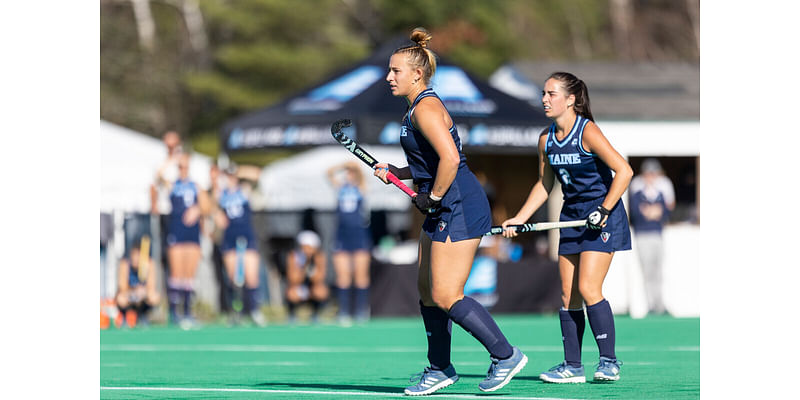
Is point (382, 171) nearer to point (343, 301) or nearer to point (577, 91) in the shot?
point (577, 91)

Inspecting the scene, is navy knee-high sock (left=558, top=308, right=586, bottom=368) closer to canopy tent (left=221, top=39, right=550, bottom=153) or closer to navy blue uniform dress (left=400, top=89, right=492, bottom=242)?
navy blue uniform dress (left=400, top=89, right=492, bottom=242)

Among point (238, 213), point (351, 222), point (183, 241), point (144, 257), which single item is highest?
point (238, 213)

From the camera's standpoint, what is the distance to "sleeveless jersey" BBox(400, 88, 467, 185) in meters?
7.91

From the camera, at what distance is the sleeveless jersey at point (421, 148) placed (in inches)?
311

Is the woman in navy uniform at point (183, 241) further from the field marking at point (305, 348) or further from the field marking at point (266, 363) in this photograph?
the field marking at point (266, 363)

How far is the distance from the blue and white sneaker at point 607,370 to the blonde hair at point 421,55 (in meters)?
2.21

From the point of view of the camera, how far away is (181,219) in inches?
669

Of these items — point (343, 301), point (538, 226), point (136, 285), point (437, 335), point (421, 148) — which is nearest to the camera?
point (421, 148)

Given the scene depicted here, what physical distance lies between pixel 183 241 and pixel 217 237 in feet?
5.47

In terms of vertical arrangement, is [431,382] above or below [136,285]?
below

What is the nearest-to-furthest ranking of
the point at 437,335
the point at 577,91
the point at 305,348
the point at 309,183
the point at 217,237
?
the point at 437,335 → the point at 577,91 → the point at 305,348 → the point at 217,237 → the point at 309,183

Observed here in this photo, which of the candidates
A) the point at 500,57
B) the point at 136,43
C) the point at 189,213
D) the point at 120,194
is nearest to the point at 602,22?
the point at 500,57

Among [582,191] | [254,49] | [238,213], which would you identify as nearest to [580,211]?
[582,191]

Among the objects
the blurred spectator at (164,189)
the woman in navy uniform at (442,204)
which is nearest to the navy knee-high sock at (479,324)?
the woman in navy uniform at (442,204)
